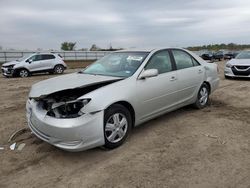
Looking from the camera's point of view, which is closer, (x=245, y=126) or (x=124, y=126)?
(x=124, y=126)

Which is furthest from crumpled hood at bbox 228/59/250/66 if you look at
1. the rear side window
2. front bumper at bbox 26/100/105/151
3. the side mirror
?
the rear side window

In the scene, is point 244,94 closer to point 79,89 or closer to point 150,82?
point 150,82

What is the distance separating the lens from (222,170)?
3381mm

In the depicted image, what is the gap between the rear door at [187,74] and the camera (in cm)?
544

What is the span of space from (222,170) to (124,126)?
5.09ft

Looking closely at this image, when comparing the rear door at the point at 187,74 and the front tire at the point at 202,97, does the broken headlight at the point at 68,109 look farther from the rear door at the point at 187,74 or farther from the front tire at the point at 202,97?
the front tire at the point at 202,97

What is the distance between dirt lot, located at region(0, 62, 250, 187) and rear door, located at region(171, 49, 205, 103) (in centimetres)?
62

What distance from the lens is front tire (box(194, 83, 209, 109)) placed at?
6.16 m

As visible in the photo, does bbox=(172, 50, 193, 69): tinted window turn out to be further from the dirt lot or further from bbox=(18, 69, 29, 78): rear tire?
bbox=(18, 69, 29, 78): rear tire

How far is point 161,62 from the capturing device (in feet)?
16.9

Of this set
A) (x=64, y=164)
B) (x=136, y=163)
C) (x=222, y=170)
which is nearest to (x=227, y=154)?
(x=222, y=170)

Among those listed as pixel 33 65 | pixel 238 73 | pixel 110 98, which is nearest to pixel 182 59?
pixel 110 98

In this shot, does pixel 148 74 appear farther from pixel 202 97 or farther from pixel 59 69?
pixel 59 69

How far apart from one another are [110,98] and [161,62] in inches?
68.2
